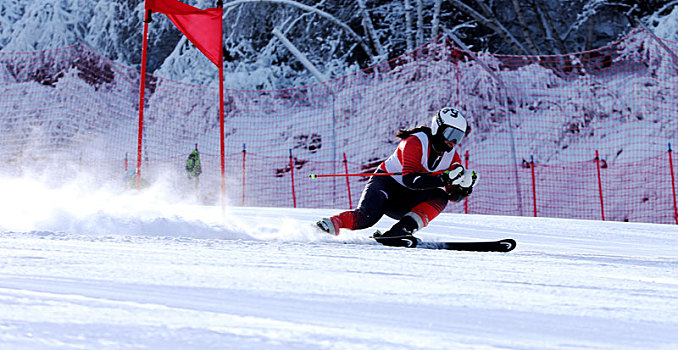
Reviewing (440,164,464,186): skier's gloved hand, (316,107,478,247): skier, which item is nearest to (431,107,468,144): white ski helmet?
(316,107,478,247): skier

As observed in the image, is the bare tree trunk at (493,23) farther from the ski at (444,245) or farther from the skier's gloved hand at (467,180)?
the ski at (444,245)

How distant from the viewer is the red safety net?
1220 centimetres

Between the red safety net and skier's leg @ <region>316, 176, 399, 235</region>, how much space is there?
708 centimetres

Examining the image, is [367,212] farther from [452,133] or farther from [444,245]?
[452,133]

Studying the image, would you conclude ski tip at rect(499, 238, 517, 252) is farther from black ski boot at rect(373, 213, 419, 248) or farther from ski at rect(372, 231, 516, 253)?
black ski boot at rect(373, 213, 419, 248)

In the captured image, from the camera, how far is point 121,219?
385cm

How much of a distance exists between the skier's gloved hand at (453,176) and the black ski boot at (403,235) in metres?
0.31

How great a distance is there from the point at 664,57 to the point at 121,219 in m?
13.6

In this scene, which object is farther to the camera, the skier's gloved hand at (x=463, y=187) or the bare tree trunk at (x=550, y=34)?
the bare tree trunk at (x=550, y=34)

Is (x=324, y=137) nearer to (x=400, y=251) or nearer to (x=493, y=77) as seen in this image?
(x=493, y=77)

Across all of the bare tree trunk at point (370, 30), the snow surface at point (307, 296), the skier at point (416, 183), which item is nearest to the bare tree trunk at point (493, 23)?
the bare tree trunk at point (370, 30)

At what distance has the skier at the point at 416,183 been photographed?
4148mm

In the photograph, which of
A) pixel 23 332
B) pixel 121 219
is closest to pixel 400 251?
pixel 121 219

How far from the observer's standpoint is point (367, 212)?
14.1 ft
